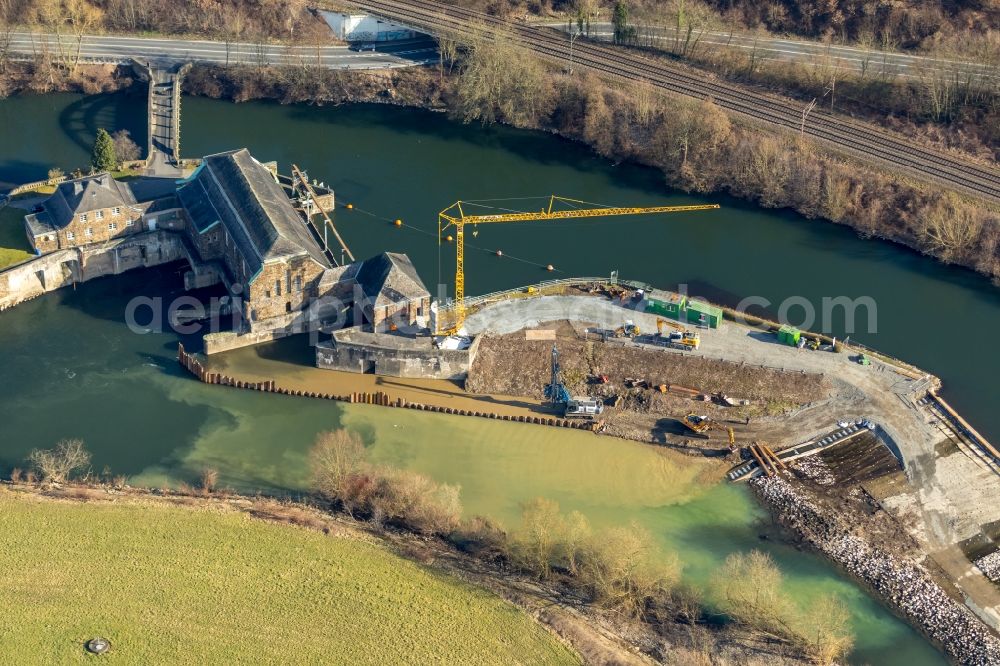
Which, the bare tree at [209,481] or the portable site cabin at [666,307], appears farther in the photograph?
the portable site cabin at [666,307]

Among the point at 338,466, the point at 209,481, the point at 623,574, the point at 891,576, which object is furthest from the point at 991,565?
the point at 209,481

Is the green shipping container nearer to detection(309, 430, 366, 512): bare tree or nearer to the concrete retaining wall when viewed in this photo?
the concrete retaining wall

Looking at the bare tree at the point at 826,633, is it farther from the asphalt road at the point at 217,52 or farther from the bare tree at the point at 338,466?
the asphalt road at the point at 217,52

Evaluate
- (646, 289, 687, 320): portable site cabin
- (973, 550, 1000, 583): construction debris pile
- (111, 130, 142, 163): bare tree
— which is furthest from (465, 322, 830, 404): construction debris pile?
(111, 130, 142, 163): bare tree

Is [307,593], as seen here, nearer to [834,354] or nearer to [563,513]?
[563,513]

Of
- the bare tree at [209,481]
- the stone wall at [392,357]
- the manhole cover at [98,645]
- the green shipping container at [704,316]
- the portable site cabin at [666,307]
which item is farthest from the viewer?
the portable site cabin at [666,307]

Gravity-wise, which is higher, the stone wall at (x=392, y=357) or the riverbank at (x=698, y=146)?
the riverbank at (x=698, y=146)

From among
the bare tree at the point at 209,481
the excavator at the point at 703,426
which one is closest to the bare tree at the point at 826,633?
the excavator at the point at 703,426
